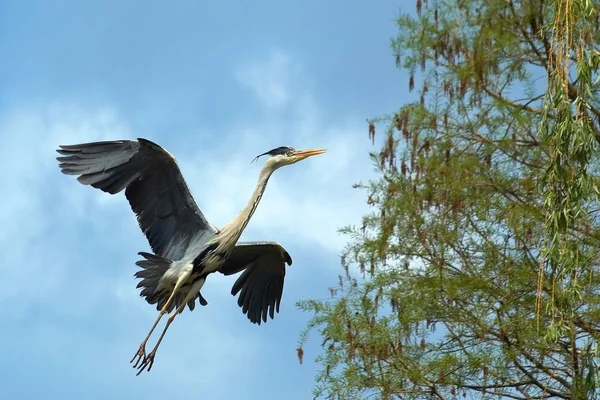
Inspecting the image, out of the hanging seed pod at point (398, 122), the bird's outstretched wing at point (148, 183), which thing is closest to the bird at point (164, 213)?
the bird's outstretched wing at point (148, 183)

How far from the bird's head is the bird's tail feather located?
Answer: 0.96 metres

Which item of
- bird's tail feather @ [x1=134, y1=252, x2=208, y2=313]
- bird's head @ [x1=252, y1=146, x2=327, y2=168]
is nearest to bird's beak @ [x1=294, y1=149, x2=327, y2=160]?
bird's head @ [x1=252, y1=146, x2=327, y2=168]

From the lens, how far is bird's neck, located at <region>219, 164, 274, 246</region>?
278 inches

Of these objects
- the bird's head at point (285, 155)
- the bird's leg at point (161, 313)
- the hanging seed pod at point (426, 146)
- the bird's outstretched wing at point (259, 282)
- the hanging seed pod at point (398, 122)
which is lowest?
the bird's leg at point (161, 313)

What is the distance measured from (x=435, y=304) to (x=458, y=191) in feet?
2.94

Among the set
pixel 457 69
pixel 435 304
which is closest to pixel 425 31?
pixel 457 69

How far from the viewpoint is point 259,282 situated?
7848 millimetres

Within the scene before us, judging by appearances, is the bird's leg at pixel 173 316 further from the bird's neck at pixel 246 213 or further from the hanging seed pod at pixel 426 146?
the hanging seed pod at pixel 426 146

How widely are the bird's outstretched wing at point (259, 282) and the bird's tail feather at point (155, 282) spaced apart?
836mm

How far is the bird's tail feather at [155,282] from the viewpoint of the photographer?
6777mm

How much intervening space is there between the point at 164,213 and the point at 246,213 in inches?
20.6

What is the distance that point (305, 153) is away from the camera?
7328mm

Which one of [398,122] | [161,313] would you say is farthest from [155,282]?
[398,122]

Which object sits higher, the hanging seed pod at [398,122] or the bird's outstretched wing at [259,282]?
the hanging seed pod at [398,122]
